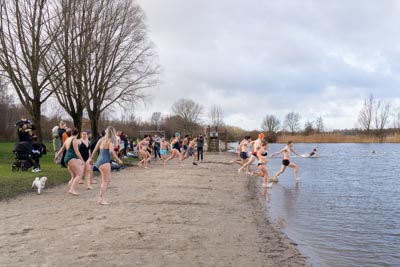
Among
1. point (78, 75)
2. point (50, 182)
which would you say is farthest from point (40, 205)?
point (78, 75)

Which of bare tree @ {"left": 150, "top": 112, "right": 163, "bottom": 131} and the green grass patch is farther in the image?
bare tree @ {"left": 150, "top": 112, "right": 163, "bottom": 131}

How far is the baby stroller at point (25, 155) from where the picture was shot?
12648 mm

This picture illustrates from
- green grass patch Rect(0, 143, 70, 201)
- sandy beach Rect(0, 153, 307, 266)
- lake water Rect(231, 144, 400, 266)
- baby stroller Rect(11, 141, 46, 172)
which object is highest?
baby stroller Rect(11, 141, 46, 172)

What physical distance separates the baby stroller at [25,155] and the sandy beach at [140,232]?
9.99 ft

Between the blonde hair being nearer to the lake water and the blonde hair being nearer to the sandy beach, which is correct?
the sandy beach

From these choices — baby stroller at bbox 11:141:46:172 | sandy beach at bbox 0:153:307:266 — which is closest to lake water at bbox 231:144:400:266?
sandy beach at bbox 0:153:307:266

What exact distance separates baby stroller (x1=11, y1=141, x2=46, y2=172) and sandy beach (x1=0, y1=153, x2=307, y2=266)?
9.99ft

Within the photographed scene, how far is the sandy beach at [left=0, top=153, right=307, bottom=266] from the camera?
16.5ft

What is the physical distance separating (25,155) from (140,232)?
8.58 metres

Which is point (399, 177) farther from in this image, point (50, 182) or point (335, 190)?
point (50, 182)

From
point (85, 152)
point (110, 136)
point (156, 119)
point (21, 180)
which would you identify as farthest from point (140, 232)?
point (156, 119)

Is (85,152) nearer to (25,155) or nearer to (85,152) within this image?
(85,152)

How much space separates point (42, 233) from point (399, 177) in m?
19.0

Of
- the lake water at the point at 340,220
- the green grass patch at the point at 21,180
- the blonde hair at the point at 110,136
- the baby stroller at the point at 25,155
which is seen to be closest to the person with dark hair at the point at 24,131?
the baby stroller at the point at 25,155
